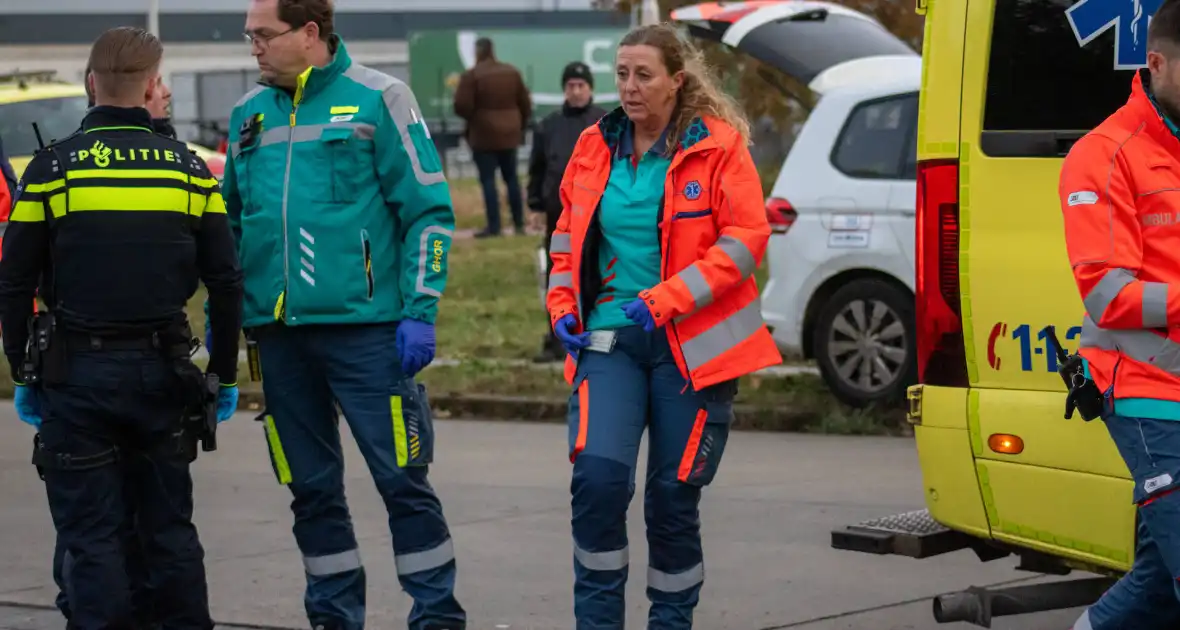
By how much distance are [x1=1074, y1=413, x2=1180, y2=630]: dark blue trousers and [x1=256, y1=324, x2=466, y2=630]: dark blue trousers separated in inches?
70.3

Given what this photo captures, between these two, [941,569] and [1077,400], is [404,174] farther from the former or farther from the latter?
[941,569]

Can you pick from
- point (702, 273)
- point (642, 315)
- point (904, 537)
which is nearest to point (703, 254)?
point (702, 273)

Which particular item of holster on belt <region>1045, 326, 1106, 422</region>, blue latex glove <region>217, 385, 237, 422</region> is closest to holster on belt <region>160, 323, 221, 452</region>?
blue latex glove <region>217, 385, 237, 422</region>

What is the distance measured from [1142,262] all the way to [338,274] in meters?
2.13

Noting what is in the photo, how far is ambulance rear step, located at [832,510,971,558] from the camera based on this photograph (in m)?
5.51

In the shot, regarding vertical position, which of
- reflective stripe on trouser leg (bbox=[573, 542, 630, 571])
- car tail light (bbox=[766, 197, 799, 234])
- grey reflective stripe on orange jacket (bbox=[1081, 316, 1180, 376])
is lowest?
reflective stripe on trouser leg (bbox=[573, 542, 630, 571])

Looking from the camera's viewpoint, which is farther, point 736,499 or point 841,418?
point 841,418

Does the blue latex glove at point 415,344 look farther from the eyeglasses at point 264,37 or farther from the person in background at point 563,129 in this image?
the person in background at point 563,129

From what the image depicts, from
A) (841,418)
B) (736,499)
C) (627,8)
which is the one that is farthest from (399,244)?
(627,8)

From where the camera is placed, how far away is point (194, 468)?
370 inches

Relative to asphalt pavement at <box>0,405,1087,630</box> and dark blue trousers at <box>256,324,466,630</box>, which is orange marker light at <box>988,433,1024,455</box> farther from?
dark blue trousers at <box>256,324,466,630</box>

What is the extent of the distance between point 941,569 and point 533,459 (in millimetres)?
3013

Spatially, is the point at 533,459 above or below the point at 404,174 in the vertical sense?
below

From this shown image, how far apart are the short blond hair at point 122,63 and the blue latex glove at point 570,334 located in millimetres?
1208
